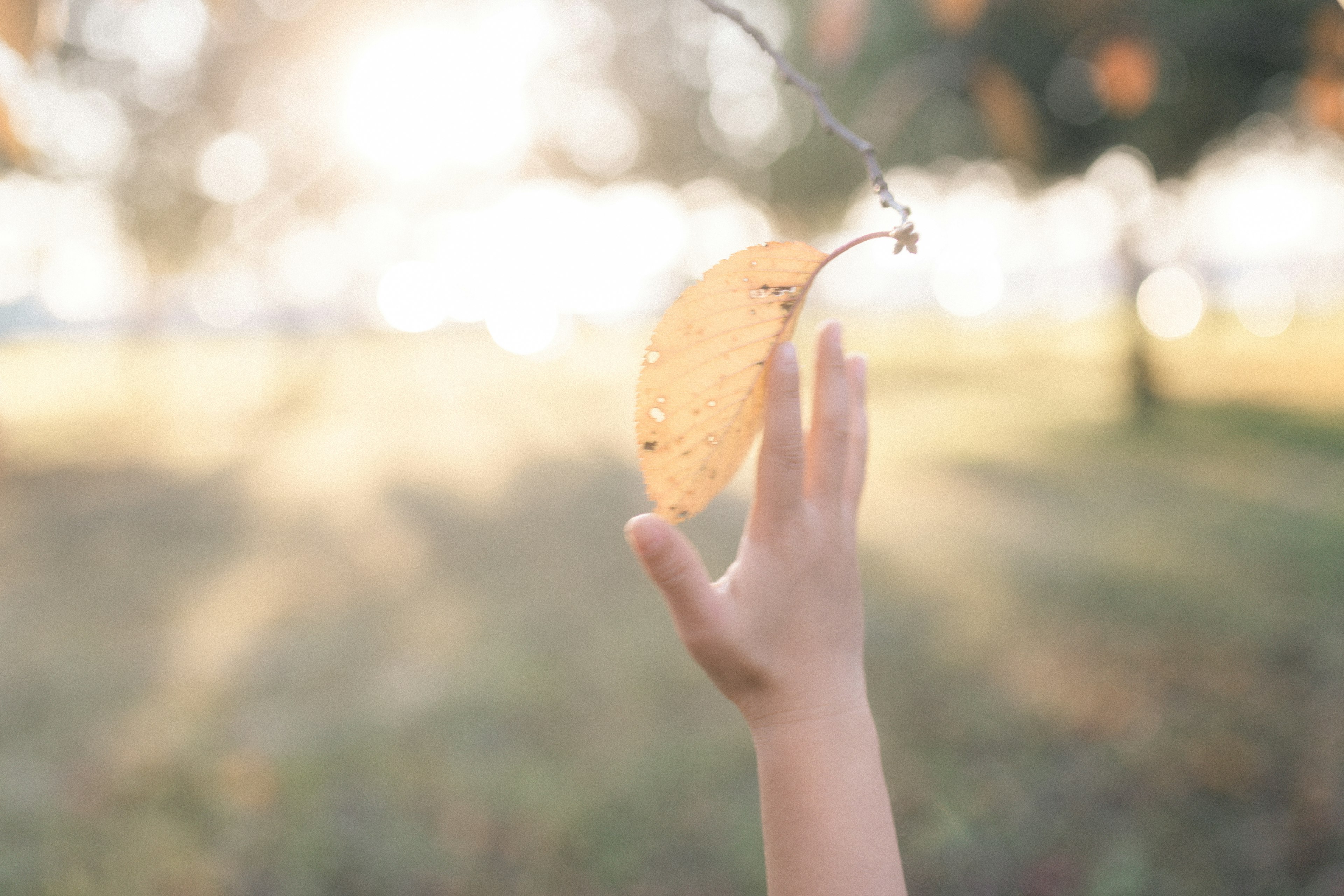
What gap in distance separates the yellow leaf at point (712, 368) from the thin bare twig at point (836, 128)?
0.06m

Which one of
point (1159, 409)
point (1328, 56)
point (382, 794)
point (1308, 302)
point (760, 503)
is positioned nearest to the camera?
point (760, 503)

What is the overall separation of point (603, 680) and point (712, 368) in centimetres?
291

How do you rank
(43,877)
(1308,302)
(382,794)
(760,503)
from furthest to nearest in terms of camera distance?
(1308,302), (382,794), (43,877), (760,503)

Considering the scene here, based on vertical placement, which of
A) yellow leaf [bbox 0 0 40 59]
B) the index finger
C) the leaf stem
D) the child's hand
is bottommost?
the child's hand

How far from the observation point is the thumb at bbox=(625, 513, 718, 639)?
2.37ft

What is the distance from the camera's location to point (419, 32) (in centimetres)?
389

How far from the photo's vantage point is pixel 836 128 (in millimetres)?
561

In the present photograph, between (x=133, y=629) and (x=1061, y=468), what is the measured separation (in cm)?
589

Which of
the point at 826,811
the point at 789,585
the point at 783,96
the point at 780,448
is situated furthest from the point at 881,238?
the point at 783,96

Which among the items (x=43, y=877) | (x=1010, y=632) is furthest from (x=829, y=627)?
(x=1010, y=632)

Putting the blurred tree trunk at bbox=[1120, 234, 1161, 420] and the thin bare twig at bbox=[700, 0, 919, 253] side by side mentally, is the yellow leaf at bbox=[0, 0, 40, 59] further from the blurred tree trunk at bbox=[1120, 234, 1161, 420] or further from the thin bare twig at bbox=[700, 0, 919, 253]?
the blurred tree trunk at bbox=[1120, 234, 1161, 420]

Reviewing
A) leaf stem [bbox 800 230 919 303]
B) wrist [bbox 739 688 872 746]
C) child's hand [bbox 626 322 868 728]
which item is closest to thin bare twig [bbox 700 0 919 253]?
leaf stem [bbox 800 230 919 303]

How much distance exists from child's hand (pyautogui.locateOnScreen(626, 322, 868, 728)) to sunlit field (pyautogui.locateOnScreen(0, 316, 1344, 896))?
499 mm

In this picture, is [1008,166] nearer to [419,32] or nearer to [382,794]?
[419,32]
